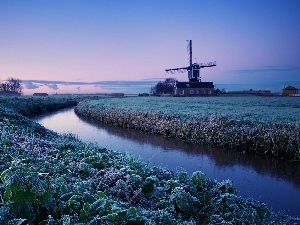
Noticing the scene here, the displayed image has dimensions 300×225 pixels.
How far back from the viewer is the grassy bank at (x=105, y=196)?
3707 millimetres

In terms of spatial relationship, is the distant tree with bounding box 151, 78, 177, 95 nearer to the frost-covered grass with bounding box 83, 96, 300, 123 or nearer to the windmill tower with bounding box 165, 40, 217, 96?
the windmill tower with bounding box 165, 40, 217, 96

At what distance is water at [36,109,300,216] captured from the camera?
370 inches

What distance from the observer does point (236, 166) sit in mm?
12828

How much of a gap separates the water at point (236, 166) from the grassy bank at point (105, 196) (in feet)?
8.67

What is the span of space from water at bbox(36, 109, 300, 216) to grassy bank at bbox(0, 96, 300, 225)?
2.64m

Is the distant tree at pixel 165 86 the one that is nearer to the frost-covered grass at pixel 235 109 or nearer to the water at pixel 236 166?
the frost-covered grass at pixel 235 109

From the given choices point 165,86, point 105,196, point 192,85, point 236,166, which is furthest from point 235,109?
point 165,86

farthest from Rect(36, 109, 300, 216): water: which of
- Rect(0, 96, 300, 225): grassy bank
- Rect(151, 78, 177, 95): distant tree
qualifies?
Rect(151, 78, 177, 95): distant tree

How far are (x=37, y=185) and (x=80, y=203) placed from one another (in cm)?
82

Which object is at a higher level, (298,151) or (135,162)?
(135,162)

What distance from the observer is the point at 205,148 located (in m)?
16.2

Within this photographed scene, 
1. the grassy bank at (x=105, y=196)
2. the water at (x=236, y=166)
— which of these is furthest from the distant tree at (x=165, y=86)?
the grassy bank at (x=105, y=196)

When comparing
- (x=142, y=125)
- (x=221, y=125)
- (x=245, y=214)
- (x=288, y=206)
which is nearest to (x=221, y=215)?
(x=245, y=214)

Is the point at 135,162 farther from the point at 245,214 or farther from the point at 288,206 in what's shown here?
the point at 288,206
